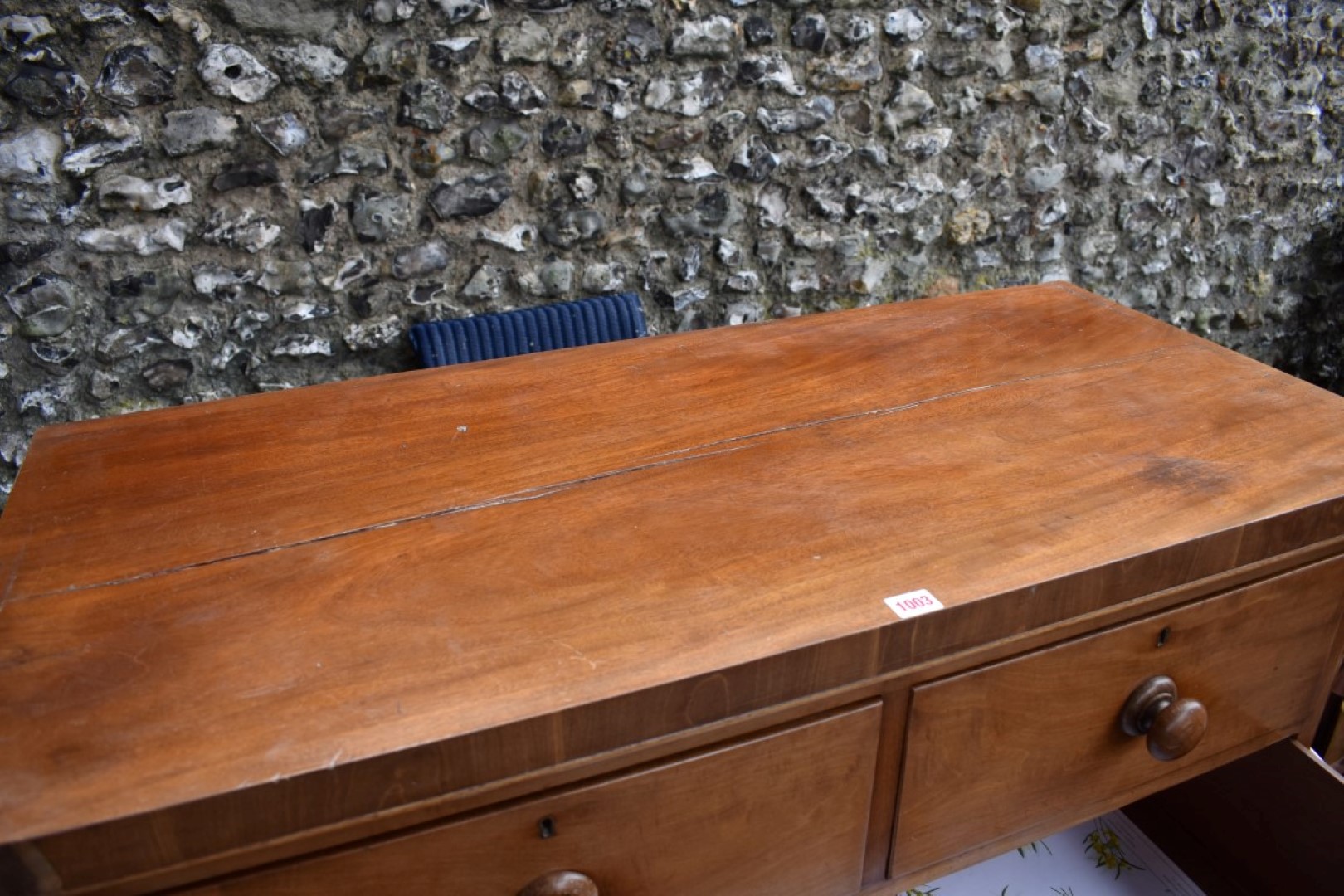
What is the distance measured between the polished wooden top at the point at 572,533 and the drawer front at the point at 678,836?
0.07 meters

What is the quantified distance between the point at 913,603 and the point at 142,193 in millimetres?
1373

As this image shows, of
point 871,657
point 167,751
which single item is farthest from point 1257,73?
point 167,751

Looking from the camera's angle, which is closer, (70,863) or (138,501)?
(70,863)

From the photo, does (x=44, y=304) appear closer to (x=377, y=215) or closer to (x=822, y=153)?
(x=377, y=215)

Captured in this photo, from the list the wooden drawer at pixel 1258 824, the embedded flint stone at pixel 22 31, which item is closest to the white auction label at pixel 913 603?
the wooden drawer at pixel 1258 824

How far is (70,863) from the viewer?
0.69m

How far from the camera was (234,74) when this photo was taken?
64.3 inches

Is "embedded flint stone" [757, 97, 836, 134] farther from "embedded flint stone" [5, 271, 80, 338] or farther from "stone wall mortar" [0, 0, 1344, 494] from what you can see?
"embedded flint stone" [5, 271, 80, 338]

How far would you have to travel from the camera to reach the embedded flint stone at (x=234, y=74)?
5.29ft

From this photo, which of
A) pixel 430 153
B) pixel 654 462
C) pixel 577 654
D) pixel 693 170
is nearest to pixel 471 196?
pixel 430 153

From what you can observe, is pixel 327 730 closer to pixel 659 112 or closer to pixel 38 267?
pixel 38 267

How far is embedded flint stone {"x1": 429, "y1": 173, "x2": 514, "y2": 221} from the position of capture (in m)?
1.85

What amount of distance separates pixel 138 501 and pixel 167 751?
1.30 feet

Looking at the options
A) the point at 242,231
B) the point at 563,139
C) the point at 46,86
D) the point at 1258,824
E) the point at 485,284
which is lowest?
the point at 1258,824
